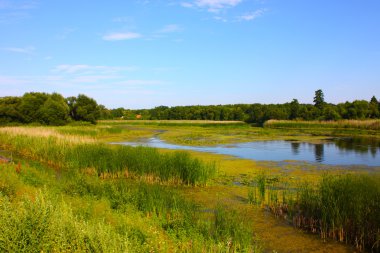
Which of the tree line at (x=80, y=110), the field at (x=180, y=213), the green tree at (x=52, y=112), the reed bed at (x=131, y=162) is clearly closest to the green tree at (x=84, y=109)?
the tree line at (x=80, y=110)

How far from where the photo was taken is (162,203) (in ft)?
29.5

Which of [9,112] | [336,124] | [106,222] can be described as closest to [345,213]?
[106,222]

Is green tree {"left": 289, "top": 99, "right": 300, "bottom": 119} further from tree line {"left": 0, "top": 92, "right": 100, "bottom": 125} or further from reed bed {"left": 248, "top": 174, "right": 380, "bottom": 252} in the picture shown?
reed bed {"left": 248, "top": 174, "right": 380, "bottom": 252}

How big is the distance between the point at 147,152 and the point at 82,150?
437cm

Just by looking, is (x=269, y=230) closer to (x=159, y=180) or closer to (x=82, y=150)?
(x=159, y=180)

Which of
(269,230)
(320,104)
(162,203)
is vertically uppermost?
(320,104)

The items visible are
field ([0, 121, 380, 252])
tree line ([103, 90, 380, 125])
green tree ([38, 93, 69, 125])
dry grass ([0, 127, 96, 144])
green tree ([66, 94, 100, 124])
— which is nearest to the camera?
field ([0, 121, 380, 252])

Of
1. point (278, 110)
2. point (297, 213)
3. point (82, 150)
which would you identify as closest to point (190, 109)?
point (278, 110)

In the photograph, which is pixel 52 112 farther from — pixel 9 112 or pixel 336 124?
pixel 336 124

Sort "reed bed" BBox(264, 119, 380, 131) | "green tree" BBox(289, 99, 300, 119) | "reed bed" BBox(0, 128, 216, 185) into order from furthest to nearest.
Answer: "green tree" BBox(289, 99, 300, 119), "reed bed" BBox(264, 119, 380, 131), "reed bed" BBox(0, 128, 216, 185)

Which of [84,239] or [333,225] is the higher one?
[84,239]

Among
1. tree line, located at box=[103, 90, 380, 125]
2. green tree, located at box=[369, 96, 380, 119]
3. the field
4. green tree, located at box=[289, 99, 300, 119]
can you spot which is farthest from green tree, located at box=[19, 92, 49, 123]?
green tree, located at box=[369, 96, 380, 119]

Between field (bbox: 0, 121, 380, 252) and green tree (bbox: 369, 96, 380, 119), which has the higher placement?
green tree (bbox: 369, 96, 380, 119)

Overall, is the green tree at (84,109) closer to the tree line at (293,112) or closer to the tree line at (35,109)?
the tree line at (35,109)
